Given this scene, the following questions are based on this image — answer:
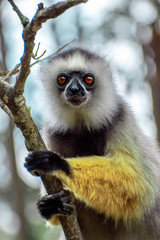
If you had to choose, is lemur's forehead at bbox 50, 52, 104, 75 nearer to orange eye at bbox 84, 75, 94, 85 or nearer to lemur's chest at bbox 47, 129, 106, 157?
orange eye at bbox 84, 75, 94, 85

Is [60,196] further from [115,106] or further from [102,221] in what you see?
[115,106]

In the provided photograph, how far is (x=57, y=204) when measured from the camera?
496 cm

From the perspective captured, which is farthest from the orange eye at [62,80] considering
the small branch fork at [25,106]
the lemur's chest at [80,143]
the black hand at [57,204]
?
the black hand at [57,204]

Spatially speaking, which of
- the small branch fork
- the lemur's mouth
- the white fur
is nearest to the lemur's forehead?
the white fur

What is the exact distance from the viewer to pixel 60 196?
4.84 m

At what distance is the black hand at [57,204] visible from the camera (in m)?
4.82

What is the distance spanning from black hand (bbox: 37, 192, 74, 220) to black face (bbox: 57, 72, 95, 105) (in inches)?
71.3

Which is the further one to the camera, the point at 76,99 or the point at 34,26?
the point at 76,99

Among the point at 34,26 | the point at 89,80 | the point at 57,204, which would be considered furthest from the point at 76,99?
the point at 34,26

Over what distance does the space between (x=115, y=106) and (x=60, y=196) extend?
7.12 feet

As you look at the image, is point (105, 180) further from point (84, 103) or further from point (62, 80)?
point (62, 80)

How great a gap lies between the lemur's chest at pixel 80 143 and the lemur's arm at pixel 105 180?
1.66 feet

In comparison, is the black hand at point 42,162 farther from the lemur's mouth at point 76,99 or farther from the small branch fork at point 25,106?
the lemur's mouth at point 76,99

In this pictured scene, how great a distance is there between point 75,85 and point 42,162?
1788mm
